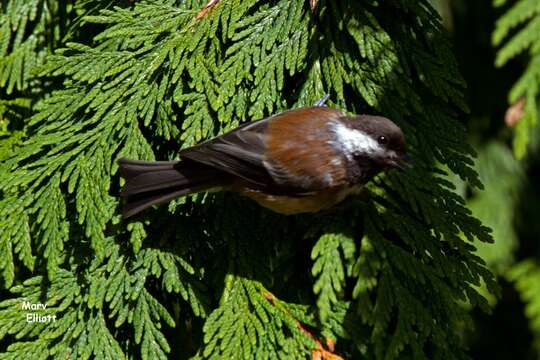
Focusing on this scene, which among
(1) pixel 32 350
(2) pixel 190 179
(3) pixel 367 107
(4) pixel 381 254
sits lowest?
(1) pixel 32 350

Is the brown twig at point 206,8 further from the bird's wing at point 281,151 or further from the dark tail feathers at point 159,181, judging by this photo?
the dark tail feathers at point 159,181

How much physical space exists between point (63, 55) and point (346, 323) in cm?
155

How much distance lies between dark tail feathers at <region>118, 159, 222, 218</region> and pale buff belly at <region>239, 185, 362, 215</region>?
0.75 feet

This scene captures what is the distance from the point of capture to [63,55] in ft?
9.22

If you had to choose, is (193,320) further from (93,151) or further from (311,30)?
(311,30)

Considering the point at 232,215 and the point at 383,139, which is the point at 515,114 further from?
the point at 232,215

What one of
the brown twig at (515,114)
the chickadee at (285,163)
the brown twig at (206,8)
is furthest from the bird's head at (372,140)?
the brown twig at (206,8)

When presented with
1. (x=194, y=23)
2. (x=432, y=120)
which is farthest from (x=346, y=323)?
(x=194, y=23)

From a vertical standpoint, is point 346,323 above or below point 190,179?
below

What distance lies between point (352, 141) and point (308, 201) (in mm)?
264

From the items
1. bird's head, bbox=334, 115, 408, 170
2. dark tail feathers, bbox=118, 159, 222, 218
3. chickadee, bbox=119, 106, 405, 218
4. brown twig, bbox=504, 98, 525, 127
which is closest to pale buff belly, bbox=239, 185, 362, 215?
chickadee, bbox=119, 106, 405, 218

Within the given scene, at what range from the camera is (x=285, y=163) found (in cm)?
249

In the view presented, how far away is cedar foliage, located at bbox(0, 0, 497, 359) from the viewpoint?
88.7 inches

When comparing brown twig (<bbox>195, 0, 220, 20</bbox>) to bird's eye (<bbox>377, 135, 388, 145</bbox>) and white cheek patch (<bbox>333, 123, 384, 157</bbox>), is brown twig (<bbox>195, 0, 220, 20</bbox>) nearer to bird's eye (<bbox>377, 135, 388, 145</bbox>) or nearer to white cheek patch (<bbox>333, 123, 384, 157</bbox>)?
white cheek patch (<bbox>333, 123, 384, 157</bbox>)
